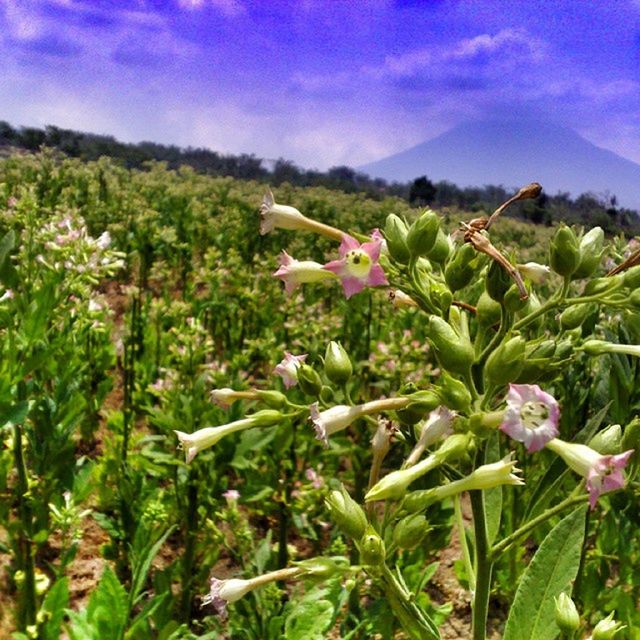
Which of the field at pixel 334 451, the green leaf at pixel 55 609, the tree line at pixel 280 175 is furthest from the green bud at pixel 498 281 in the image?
the tree line at pixel 280 175

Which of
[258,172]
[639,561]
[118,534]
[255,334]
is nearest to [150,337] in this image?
[255,334]

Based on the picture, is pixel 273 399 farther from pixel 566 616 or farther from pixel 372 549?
pixel 566 616

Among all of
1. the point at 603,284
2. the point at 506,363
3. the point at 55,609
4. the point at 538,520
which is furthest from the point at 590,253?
the point at 55,609

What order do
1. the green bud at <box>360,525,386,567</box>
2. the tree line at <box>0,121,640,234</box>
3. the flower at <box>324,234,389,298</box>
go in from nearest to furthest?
1. the green bud at <box>360,525,386,567</box>
2. the flower at <box>324,234,389,298</box>
3. the tree line at <box>0,121,640,234</box>

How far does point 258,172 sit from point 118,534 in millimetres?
28732

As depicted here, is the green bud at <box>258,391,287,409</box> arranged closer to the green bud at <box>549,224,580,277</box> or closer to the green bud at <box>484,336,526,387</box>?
the green bud at <box>484,336,526,387</box>

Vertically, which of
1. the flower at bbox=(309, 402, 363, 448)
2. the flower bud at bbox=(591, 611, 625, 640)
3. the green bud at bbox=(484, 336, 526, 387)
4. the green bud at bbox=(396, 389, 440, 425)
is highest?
the green bud at bbox=(484, 336, 526, 387)

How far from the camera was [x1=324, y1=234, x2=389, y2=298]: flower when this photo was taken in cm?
107

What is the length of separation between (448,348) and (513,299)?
13 centimetres

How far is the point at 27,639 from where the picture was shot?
182cm

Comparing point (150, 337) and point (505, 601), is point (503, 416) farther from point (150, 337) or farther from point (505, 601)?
point (150, 337)

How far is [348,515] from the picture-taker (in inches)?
39.3

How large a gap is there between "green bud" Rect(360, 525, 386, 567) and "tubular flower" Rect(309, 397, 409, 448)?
0.14 m

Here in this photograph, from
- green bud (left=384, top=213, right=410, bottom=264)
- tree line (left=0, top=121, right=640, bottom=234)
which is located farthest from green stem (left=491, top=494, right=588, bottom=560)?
tree line (left=0, top=121, right=640, bottom=234)
